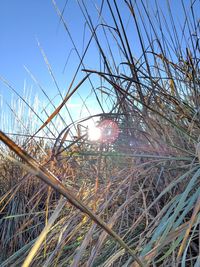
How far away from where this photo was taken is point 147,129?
0.82 m

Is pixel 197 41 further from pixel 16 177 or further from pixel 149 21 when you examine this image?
pixel 16 177

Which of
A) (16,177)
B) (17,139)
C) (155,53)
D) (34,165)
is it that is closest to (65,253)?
(155,53)

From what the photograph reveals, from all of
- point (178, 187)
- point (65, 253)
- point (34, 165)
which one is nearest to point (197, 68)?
point (178, 187)

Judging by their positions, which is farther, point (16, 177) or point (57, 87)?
point (16, 177)

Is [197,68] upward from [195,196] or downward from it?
upward

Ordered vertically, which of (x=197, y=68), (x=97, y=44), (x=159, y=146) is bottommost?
(x=159, y=146)

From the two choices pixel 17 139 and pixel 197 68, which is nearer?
pixel 197 68

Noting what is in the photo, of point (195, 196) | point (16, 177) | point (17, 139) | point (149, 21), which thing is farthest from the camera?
point (17, 139)

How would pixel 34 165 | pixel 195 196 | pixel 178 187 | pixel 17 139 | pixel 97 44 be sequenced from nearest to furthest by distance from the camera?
pixel 34 165 → pixel 195 196 → pixel 178 187 → pixel 97 44 → pixel 17 139

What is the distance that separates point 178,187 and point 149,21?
466 millimetres

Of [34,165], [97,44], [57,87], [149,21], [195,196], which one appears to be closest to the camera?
[34,165]

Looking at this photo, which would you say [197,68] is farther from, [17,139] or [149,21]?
[17,139]

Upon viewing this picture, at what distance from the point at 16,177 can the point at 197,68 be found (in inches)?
47.7

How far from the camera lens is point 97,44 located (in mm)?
819
